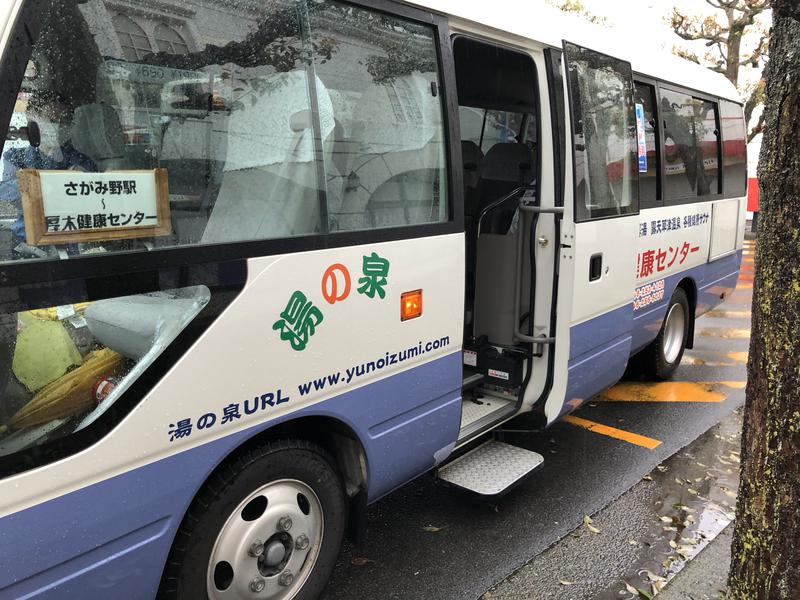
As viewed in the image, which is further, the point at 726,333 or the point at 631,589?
the point at 726,333

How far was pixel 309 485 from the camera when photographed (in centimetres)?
252

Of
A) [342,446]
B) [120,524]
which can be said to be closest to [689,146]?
[342,446]

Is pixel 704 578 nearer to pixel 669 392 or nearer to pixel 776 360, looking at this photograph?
pixel 776 360

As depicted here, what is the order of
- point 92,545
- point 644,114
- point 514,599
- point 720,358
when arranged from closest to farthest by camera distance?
1. point 92,545
2. point 514,599
3. point 644,114
4. point 720,358

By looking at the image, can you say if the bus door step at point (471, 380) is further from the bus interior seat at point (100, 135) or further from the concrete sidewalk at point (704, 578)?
the bus interior seat at point (100, 135)

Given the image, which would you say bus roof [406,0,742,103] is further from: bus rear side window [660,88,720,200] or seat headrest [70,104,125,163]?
seat headrest [70,104,125,163]

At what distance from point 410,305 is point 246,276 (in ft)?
2.70

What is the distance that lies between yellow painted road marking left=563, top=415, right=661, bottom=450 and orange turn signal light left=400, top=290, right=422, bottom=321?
255 cm

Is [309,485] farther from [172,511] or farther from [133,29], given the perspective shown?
[133,29]

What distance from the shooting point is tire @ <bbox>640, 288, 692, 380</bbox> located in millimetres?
5594

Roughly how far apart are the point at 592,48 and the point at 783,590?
2999 millimetres

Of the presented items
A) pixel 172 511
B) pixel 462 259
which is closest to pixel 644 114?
pixel 462 259

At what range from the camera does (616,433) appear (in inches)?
186

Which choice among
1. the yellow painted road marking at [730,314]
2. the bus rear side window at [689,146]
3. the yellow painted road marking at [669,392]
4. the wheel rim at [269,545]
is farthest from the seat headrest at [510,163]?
the yellow painted road marking at [730,314]
